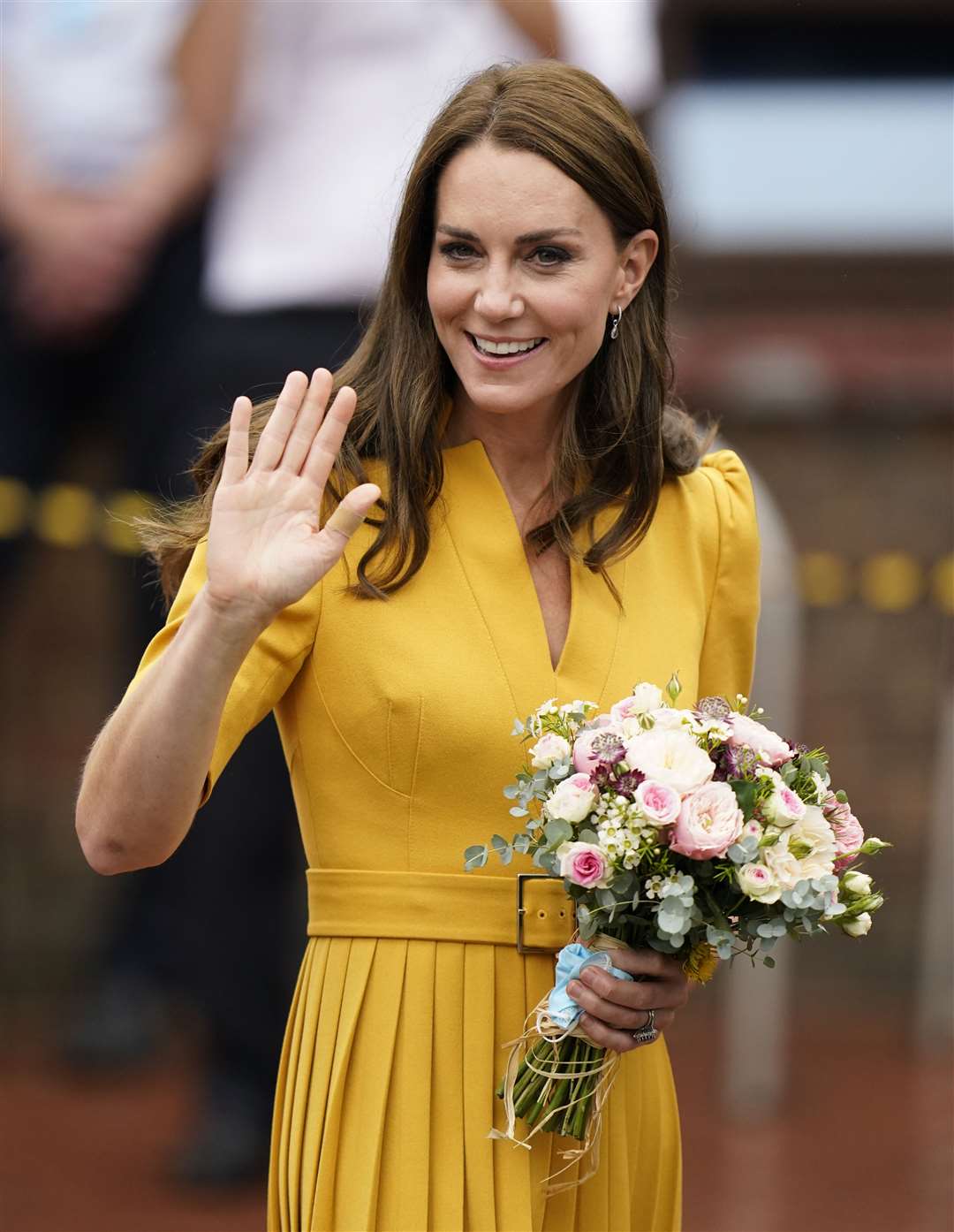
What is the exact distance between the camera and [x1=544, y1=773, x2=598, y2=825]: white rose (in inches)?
91.4

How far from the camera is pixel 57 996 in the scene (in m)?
6.26

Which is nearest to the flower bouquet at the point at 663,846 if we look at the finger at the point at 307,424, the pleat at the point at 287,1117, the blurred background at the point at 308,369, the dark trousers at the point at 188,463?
the pleat at the point at 287,1117

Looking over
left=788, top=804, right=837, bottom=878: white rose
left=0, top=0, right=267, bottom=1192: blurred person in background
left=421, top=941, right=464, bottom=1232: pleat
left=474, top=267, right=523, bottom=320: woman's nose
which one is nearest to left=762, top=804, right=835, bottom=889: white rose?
left=788, top=804, right=837, bottom=878: white rose

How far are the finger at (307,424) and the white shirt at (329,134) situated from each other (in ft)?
7.03

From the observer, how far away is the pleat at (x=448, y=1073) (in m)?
2.53

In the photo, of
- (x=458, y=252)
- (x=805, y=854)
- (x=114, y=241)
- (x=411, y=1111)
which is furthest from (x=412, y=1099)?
(x=114, y=241)

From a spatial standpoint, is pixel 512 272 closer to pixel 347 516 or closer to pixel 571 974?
pixel 347 516

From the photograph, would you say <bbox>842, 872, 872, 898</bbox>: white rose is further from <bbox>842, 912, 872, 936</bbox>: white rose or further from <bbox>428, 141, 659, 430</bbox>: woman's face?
<bbox>428, 141, 659, 430</bbox>: woman's face

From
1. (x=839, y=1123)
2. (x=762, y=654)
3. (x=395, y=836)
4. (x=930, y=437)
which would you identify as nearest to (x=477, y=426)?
(x=395, y=836)

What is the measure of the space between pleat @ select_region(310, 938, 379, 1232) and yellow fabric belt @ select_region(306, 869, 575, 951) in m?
0.03

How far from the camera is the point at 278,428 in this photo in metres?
2.40

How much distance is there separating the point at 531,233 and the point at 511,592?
1.50ft

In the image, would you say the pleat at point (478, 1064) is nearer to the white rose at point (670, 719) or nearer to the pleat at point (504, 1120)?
the pleat at point (504, 1120)

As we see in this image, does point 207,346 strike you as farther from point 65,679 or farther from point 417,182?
point 417,182
